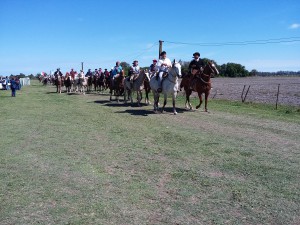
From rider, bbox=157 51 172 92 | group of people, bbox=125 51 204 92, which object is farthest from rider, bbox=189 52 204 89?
rider, bbox=157 51 172 92

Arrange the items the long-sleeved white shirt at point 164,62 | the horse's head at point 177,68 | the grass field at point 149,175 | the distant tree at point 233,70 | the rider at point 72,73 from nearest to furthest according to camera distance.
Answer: the grass field at point 149,175 → the horse's head at point 177,68 → the long-sleeved white shirt at point 164,62 → the rider at point 72,73 → the distant tree at point 233,70

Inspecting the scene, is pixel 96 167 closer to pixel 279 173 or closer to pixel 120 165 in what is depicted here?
pixel 120 165

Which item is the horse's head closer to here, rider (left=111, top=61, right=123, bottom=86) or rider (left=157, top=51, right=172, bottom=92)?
rider (left=157, top=51, right=172, bottom=92)

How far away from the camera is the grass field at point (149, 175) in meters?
4.88

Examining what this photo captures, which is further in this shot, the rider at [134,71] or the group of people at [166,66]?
the rider at [134,71]

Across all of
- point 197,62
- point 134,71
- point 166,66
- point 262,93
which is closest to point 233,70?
point 262,93

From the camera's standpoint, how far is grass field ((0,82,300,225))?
4879 mm

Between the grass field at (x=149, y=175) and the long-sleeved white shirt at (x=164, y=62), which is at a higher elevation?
the long-sleeved white shirt at (x=164, y=62)

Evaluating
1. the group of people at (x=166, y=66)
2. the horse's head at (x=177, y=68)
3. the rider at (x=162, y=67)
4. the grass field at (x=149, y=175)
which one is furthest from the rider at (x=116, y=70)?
the grass field at (x=149, y=175)

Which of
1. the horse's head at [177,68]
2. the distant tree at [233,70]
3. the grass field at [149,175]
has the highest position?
the distant tree at [233,70]

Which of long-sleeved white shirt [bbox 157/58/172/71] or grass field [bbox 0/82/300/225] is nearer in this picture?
grass field [bbox 0/82/300/225]

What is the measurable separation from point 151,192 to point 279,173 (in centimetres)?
284

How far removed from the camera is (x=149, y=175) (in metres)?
6.58

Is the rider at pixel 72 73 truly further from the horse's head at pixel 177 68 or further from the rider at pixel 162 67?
the horse's head at pixel 177 68
